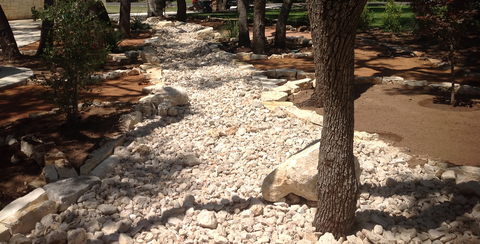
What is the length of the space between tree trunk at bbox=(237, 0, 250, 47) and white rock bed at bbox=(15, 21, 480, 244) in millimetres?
5450

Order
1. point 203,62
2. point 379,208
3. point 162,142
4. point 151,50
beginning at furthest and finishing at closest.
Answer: point 151,50 < point 203,62 < point 162,142 < point 379,208

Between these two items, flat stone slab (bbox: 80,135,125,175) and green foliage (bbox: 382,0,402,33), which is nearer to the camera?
flat stone slab (bbox: 80,135,125,175)

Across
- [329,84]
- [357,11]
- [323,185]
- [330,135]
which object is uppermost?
[357,11]

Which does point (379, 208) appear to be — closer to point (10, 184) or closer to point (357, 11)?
point (357, 11)

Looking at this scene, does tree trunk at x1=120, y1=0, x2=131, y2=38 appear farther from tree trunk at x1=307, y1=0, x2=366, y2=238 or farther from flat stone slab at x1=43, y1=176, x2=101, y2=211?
tree trunk at x1=307, y1=0, x2=366, y2=238

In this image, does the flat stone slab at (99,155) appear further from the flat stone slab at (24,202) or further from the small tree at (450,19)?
the small tree at (450,19)

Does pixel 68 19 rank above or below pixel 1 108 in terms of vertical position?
above

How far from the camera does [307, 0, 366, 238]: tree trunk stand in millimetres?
2084

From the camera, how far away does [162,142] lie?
4488 mm

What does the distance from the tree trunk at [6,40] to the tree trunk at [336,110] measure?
8445 millimetres

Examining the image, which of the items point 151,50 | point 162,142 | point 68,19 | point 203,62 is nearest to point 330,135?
point 162,142

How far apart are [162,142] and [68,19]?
1833 millimetres

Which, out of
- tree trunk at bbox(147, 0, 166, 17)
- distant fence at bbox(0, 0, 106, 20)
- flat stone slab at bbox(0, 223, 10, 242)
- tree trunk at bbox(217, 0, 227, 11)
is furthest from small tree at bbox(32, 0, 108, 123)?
tree trunk at bbox(217, 0, 227, 11)

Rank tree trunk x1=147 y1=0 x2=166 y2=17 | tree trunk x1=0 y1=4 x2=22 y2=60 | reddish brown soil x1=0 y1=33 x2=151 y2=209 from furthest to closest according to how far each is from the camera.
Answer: tree trunk x1=147 y1=0 x2=166 y2=17 < tree trunk x1=0 y1=4 x2=22 y2=60 < reddish brown soil x1=0 y1=33 x2=151 y2=209
